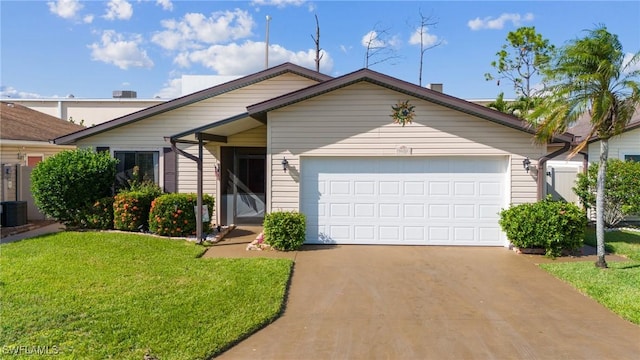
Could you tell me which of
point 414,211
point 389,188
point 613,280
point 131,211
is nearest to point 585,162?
point 414,211

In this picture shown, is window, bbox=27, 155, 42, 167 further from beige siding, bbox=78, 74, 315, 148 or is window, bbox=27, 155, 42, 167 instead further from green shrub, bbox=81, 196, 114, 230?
green shrub, bbox=81, 196, 114, 230

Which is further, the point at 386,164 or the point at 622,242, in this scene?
the point at 622,242

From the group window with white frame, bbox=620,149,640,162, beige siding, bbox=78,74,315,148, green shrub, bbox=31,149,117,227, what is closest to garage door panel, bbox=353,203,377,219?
beige siding, bbox=78,74,315,148

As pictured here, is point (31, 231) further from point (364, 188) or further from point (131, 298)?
point (364, 188)

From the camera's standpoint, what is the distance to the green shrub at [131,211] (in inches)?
400

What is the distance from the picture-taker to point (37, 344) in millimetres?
4371

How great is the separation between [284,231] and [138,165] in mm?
5558

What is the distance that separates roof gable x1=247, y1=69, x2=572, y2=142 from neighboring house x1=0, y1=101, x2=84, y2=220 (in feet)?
26.5

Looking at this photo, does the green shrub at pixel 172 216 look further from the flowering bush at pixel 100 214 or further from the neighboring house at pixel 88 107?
the neighboring house at pixel 88 107

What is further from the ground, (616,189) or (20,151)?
(20,151)

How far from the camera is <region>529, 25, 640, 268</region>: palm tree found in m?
7.12

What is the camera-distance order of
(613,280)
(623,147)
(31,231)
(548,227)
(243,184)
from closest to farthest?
(613,280) < (548,227) < (31,231) < (243,184) < (623,147)

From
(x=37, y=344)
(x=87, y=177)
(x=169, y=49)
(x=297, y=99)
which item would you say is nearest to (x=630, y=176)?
(x=297, y=99)

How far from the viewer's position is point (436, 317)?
5.45 meters
